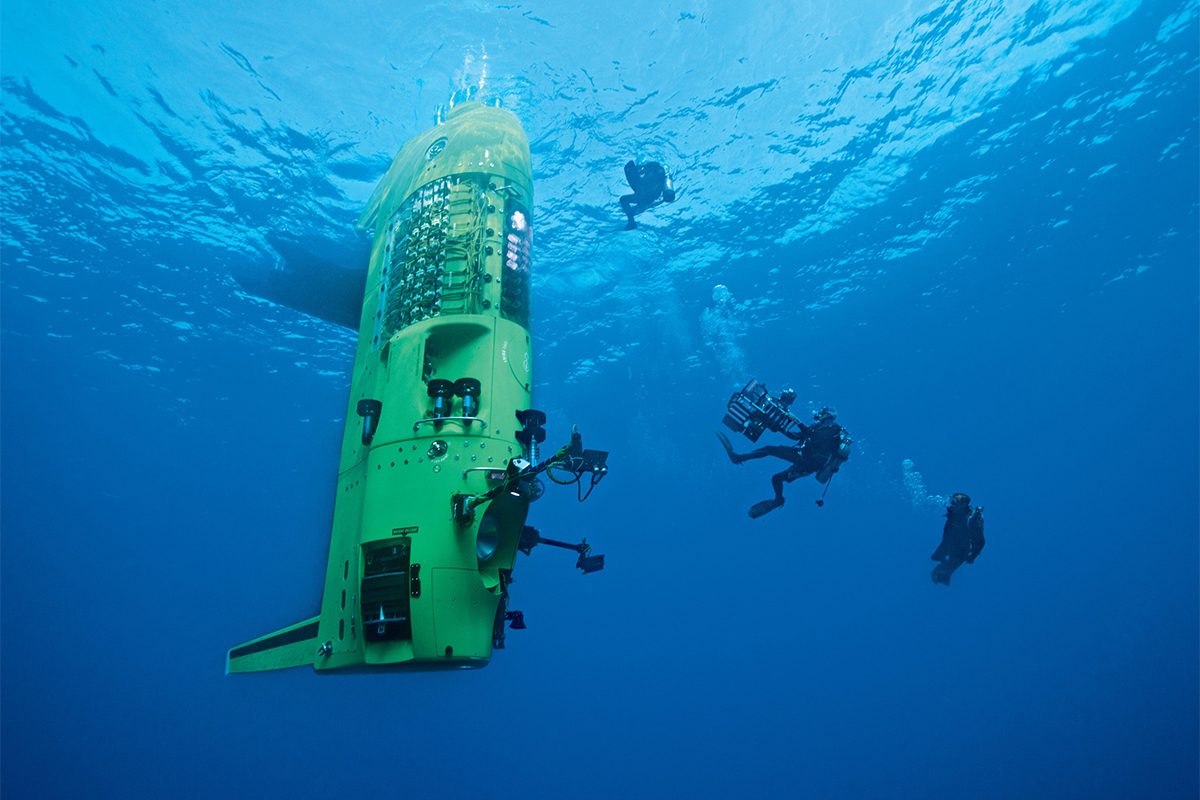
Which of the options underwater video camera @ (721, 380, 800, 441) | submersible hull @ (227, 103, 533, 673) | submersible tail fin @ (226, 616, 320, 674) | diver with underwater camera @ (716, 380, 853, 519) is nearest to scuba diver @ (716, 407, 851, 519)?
diver with underwater camera @ (716, 380, 853, 519)

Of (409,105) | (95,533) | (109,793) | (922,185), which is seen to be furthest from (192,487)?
(922,185)

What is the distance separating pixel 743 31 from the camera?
15.1m

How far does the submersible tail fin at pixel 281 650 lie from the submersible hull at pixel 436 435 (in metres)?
0.03

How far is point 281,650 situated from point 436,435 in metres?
4.35

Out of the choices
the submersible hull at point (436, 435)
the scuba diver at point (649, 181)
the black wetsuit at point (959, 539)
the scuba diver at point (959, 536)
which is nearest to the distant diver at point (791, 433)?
the scuba diver at point (959, 536)

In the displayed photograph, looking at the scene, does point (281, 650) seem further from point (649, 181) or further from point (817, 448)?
point (649, 181)

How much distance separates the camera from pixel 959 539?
42.4 ft

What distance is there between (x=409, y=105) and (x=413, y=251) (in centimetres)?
1039

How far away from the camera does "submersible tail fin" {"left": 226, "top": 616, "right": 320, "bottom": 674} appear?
7.18 meters

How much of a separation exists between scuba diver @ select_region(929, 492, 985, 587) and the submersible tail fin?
12126 mm

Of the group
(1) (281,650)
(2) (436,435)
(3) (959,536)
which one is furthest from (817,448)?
(1) (281,650)

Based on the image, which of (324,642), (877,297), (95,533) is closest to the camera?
(324,642)

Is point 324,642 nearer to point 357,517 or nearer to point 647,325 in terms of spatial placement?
point 357,517

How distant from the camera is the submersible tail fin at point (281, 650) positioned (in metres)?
7.18
